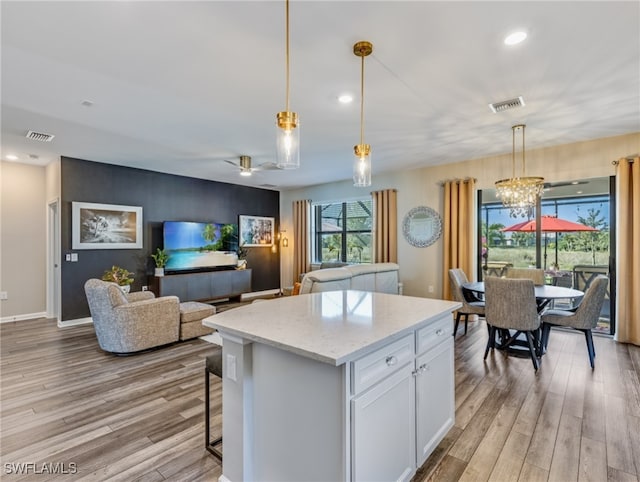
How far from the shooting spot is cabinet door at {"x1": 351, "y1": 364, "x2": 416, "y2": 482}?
4.44ft

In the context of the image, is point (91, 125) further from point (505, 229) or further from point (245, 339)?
point (505, 229)

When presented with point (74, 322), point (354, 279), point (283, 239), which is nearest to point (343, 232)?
point (283, 239)

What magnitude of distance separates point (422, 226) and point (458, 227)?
70 centimetres

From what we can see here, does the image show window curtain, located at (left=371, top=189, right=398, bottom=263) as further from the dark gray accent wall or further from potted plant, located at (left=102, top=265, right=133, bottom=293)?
potted plant, located at (left=102, top=265, right=133, bottom=293)

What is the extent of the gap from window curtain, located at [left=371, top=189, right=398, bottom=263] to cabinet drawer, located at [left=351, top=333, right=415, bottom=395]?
4.85 meters

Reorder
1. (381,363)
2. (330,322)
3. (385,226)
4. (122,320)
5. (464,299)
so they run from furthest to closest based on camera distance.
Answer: (385,226), (464,299), (122,320), (330,322), (381,363)

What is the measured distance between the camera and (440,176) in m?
5.89

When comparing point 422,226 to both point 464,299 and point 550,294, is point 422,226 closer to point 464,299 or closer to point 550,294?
point 464,299

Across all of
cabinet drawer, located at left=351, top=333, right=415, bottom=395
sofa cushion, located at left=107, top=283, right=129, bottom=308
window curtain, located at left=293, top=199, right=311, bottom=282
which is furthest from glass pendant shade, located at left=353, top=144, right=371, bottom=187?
window curtain, located at left=293, top=199, right=311, bottom=282

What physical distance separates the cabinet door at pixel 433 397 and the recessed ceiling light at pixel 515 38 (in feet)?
6.94

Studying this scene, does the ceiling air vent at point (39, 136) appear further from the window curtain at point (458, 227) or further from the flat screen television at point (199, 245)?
the window curtain at point (458, 227)

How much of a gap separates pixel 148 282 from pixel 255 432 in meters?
5.27

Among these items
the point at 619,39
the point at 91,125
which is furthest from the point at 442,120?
the point at 91,125

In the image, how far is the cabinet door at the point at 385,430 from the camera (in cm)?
135
